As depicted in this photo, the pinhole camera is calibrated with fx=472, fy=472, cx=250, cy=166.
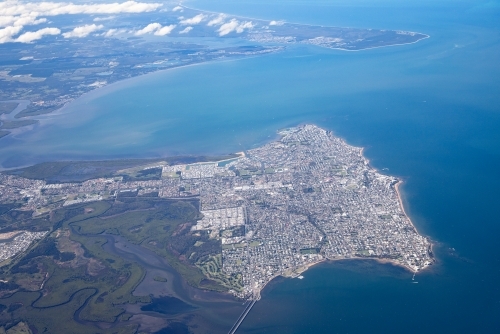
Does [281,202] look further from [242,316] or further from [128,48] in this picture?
[128,48]

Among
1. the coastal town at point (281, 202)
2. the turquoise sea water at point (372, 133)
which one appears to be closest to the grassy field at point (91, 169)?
the coastal town at point (281, 202)

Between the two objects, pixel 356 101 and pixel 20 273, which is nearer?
pixel 20 273

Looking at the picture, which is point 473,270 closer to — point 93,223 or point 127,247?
point 127,247

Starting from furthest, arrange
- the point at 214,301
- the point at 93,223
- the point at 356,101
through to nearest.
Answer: the point at 356,101, the point at 93,223, the point at 214,301

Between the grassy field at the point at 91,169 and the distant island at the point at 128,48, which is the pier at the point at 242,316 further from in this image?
the distant island at the point at 128,48

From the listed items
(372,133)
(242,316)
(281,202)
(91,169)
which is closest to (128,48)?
(91,169)

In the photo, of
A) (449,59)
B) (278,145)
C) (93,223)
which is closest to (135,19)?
(449,59)
